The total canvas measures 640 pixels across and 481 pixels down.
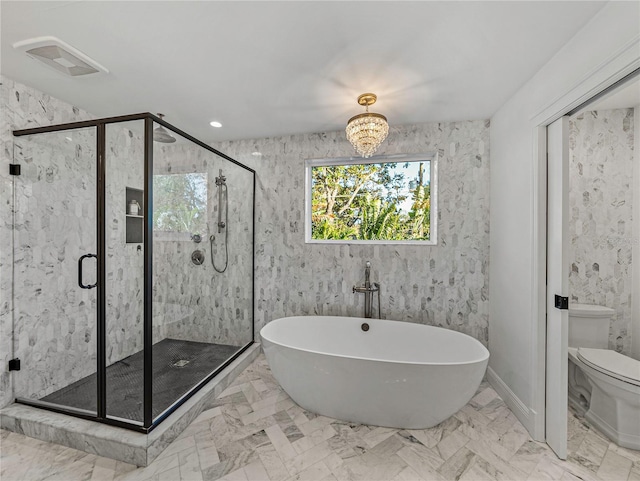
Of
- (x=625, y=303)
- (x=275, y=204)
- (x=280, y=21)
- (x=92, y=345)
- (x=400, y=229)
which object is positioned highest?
(x=280, y=21)

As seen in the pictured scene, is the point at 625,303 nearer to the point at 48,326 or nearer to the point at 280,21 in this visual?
the point at 280,21

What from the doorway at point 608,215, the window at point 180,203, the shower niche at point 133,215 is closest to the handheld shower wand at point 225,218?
the window at point 180,203

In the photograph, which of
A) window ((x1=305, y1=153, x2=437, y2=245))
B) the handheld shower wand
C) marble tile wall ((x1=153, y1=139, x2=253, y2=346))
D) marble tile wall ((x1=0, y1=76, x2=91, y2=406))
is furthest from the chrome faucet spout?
marble tile wall ((x1=0, y1=76, x2=91, y2=406))

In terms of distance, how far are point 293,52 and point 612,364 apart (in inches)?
110

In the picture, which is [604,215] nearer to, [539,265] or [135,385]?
[539,265]

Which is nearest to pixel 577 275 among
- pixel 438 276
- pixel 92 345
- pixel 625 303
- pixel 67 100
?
pixel 625 303

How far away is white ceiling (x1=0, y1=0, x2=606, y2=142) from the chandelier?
0.10 metres

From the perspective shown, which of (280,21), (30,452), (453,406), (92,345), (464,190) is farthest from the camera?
(464,190)

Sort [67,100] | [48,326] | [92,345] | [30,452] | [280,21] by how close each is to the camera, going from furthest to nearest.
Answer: [67,100]
[48,326]
[92,345]
[30,452]
[280,21]

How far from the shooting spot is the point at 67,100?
Answer: 7.12ft

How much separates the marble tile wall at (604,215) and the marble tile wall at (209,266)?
9.54 ft

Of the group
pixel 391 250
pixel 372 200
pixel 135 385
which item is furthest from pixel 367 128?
pixel 135 385

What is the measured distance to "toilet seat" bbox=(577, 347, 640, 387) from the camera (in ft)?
5.35

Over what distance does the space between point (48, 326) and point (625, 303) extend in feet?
14.5
